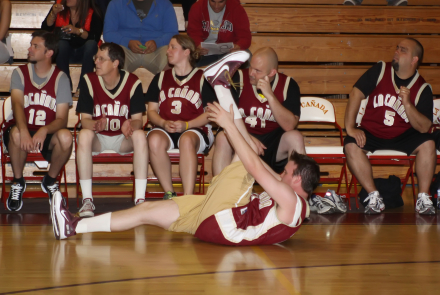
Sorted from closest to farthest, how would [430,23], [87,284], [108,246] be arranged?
[87,284] < [108,246] < [430,23]

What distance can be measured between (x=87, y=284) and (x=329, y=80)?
4696 mm

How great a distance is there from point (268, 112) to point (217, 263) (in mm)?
2106

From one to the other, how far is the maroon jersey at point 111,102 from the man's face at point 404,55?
2.51m

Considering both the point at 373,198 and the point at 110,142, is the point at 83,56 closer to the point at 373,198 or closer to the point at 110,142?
the point at 110,142

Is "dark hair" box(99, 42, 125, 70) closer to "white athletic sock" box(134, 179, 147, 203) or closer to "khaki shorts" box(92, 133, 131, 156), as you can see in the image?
"khaki shorts" box(92, 133, 131, 156)

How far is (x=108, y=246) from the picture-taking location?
3.14 metres

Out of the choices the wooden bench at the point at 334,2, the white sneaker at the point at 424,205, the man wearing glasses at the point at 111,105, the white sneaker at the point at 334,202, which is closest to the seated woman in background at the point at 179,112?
the man wearing glasses at the point at 111,105

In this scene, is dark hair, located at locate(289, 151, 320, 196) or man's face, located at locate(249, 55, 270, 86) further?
man's face, located at locate(249, 55, 270, 86)

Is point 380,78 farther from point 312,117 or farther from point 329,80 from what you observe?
point 329,80

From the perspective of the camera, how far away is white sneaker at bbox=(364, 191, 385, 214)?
15.0 feet

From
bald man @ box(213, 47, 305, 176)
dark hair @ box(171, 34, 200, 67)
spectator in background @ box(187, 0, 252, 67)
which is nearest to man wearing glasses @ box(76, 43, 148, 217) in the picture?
dark hair @ box(171, 34, 200, 67)

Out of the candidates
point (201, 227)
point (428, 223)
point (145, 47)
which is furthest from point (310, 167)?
point (145, 47)

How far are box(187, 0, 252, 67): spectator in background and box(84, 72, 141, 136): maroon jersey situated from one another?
128 centimetres

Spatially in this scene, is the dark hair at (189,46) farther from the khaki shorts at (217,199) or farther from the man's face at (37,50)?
the khaki shorts at (217,199)
